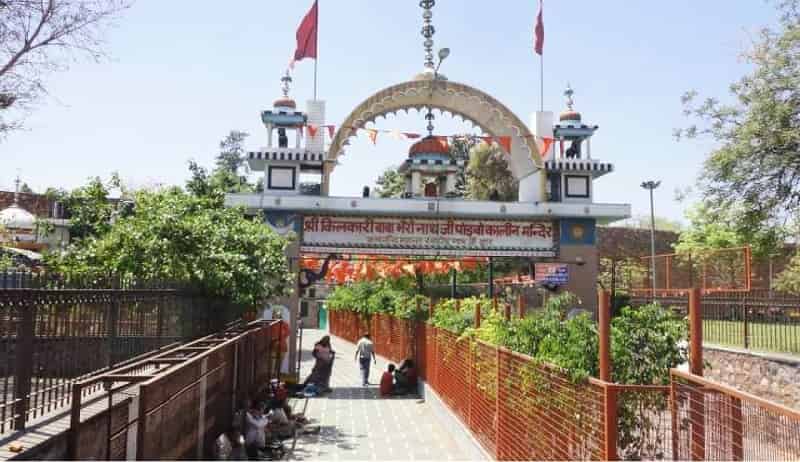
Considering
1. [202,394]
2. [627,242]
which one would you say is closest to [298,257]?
[202,394]

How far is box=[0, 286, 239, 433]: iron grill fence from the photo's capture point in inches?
193

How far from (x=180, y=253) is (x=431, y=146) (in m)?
9.80

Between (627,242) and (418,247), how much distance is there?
1319 inches

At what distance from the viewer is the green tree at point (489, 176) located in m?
42.2

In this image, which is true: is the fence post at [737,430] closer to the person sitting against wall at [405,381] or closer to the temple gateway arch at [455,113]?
the person sitting against wall at [405,381]

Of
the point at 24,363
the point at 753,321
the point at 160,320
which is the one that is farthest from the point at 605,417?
the point at 753,321

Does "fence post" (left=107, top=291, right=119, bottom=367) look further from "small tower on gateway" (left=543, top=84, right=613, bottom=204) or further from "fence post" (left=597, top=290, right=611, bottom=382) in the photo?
"small tower on gateway" (left=543, top=84, right=613, bottom=204)

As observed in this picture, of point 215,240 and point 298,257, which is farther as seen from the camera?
point 298,257

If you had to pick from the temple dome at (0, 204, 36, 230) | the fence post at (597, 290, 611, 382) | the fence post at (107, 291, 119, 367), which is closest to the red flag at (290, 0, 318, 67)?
the fence post at (107, 291, 119, 367)

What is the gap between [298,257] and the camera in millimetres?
17438

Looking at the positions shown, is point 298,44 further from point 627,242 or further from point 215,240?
point 627,242

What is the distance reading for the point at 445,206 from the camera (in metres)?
17.6

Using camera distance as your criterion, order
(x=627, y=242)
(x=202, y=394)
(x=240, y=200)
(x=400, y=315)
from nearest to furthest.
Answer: (x=202, y=394), (x=240, y=200), (x=400, y=315), (x=627, y=242)

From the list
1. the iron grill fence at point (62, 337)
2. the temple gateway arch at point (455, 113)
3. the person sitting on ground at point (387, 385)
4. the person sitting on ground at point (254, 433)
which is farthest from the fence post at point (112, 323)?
the temple gateway arch at point (455, 113)
